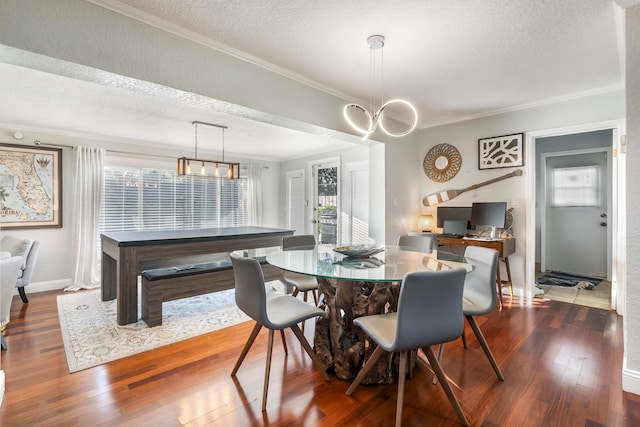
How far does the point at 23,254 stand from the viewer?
3613 mm

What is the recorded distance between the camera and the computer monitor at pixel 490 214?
3785mm

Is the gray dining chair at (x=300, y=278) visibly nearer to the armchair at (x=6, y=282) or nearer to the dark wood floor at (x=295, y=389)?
the dark wood floor at (x=295, y=389)

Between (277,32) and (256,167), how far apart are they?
14.8 feet

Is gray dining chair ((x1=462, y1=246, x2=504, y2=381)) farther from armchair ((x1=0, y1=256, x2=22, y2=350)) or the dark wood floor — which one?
armchair ((x1=0, y1=256, x2=22, y2=350))

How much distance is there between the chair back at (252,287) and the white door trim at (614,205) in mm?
3398

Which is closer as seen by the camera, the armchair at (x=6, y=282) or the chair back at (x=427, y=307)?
the chair back at (x=427, y=307)

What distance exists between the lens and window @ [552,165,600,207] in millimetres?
4828

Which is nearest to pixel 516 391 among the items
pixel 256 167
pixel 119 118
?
pixel 119 118

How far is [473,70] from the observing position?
2883 millimetres

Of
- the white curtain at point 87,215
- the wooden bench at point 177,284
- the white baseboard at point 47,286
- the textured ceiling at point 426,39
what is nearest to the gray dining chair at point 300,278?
the wooden bench at point 177,284

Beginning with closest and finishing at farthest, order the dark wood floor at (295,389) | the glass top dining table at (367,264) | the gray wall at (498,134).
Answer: the dark wood floor at (295,389) → the glass top dining table at (367,264) → the gray wall at (498,134)

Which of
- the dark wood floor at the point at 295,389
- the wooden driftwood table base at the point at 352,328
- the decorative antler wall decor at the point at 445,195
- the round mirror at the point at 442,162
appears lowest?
the dark wood floor at the point at 295,389

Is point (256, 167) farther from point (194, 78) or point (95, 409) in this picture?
point (95, 409)

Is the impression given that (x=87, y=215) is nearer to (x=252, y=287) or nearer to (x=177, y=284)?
(x=177, y=284)
